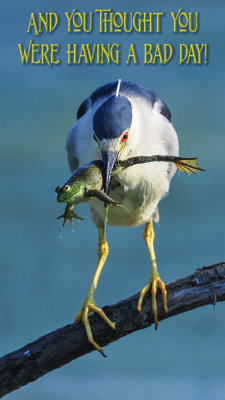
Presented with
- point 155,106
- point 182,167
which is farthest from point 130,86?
point 182,167

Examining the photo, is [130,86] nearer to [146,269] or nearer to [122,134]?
[122,134]

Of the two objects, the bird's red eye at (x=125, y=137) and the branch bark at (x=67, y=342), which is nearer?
the branch bark at (x=67, y=342)

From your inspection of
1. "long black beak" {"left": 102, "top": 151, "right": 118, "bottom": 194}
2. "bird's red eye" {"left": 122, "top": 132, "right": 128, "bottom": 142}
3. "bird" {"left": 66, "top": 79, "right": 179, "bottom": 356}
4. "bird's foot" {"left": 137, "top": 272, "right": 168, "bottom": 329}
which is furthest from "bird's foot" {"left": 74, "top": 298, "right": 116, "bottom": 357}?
"bird's red eye" {"left": 122, "top": 132, "right": 128, "bottom": 142}

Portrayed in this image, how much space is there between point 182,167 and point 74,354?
3.25ft

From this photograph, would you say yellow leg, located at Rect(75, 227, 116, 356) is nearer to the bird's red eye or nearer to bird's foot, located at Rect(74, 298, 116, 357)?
bird's foot, located at Rect(74, 298, 116, 357)

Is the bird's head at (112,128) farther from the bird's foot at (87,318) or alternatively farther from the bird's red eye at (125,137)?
the bird's foot at (87,318)

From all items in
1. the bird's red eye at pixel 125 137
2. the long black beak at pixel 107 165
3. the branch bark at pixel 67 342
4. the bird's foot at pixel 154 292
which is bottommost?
the branch bark at pixel 67 342

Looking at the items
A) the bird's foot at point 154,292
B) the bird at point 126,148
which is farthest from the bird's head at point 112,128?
the bird's foot at point 154,292

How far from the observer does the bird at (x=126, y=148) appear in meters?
3.72

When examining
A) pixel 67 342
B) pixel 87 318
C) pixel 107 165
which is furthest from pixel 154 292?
pixel 107 165

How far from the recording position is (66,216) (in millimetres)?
3305

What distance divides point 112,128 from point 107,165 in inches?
8.2

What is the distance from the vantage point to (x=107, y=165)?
11.9 feet

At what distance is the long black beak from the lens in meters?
3.53
